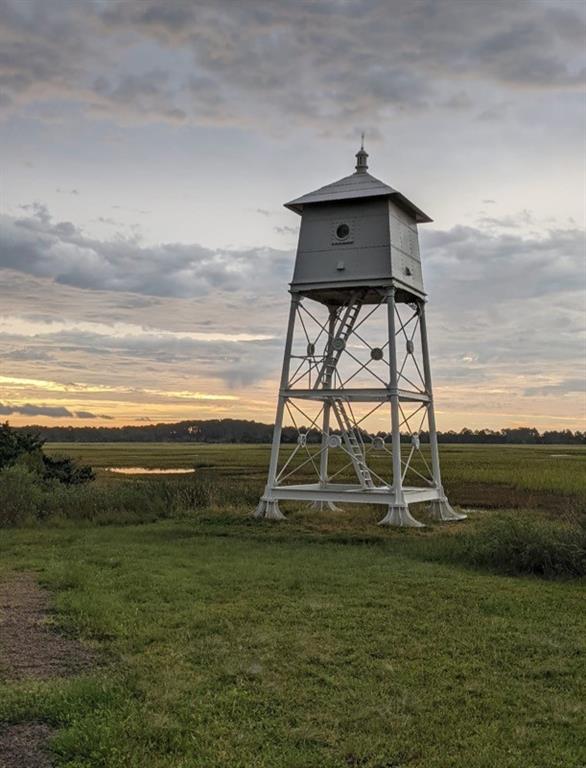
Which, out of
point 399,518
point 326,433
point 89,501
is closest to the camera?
point 399,518

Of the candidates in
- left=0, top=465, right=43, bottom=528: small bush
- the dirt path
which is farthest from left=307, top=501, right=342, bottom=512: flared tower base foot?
the dirt path

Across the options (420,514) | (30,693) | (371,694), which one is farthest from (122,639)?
(420,514)

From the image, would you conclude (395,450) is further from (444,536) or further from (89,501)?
(89,501)

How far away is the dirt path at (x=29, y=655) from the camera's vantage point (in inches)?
256

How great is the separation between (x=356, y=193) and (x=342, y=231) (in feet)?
3.52

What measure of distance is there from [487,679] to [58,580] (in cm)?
753

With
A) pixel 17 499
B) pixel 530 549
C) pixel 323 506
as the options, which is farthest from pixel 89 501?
pixel 530 549

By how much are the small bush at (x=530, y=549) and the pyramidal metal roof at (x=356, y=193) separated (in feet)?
32.7

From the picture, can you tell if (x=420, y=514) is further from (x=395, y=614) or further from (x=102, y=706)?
(x=102, y=706)

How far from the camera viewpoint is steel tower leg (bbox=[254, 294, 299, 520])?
22.8 m

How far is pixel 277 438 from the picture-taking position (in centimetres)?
2347

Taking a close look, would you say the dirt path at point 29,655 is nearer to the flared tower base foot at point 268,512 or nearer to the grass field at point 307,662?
the grass field at point 307,662

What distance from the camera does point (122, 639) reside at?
9.77 meters

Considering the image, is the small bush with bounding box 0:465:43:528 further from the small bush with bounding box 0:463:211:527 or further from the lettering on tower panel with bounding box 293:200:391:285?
the lettering on tower panel with bounding box 293:200:391:285
